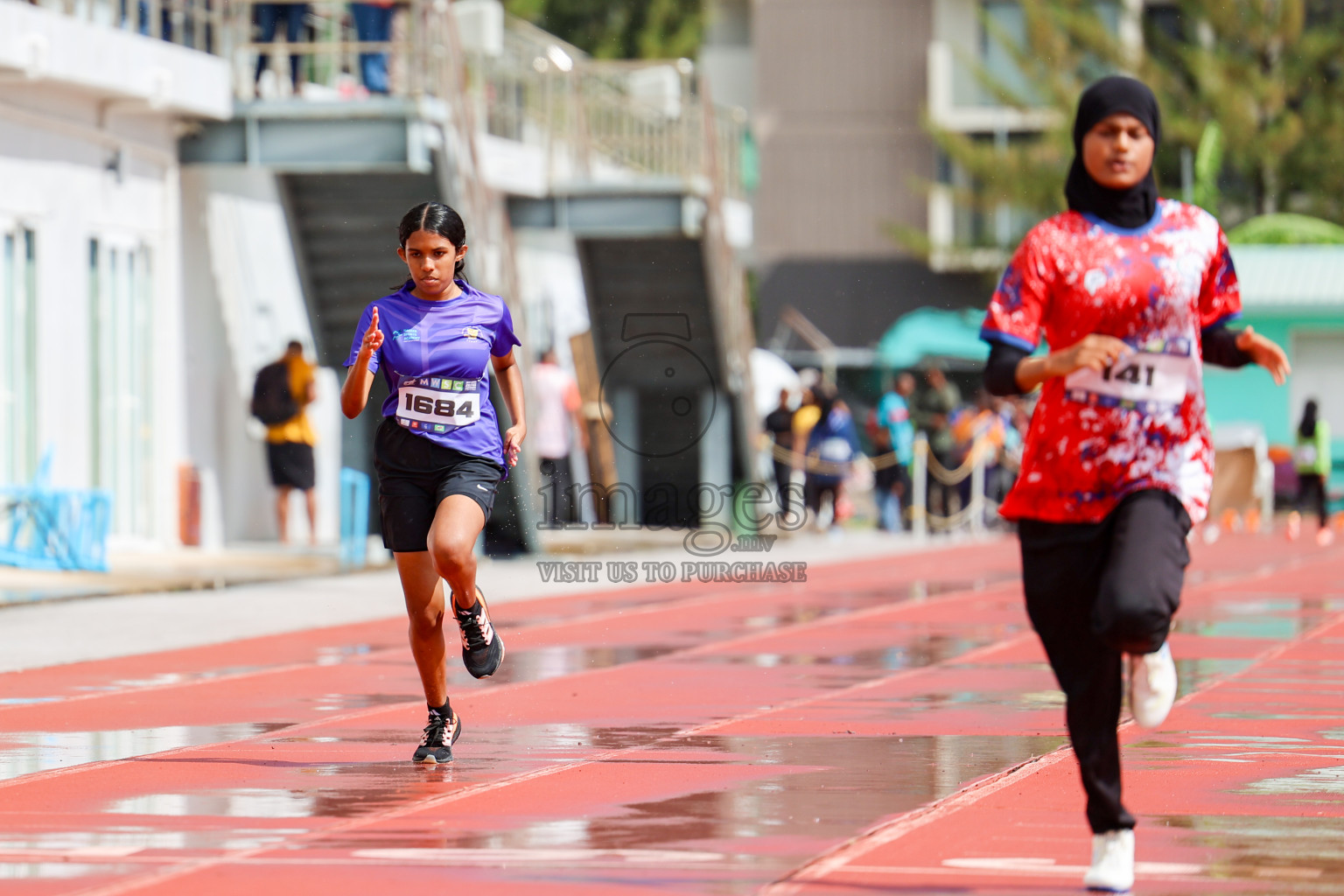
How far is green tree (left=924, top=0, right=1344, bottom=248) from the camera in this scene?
52.6m

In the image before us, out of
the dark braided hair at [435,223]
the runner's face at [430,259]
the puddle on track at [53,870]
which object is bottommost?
the puddle on track at [53,870]

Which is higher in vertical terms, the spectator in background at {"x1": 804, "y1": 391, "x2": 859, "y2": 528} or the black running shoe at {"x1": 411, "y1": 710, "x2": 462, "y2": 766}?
the black running shoe at {"x1": 411, "y1": 710, "x2": 462, "y2": 766}

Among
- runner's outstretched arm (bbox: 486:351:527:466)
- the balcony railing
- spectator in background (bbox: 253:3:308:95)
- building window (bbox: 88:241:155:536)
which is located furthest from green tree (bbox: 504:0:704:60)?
runner's outstretched arm (bbox: 486:351:527:466)

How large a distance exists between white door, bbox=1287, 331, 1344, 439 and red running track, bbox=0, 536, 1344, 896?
25315 mm

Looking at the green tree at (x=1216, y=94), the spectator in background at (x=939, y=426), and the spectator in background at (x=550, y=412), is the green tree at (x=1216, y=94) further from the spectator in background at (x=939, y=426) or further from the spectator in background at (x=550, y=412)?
the spectator in background at (x=550, y=412)

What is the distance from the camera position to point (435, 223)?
8.52 meters

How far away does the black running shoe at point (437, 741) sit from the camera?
8.50m

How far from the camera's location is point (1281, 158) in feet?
174

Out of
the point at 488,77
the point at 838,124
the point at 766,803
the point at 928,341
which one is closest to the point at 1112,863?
the point at 766,803

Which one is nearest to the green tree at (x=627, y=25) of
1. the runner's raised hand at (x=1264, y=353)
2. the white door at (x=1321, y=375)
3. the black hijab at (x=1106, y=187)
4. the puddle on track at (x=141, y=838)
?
the white door at (x=1321, y=375)

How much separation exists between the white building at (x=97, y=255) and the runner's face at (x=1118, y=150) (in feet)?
44.7

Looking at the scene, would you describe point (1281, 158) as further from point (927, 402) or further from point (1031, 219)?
point (927, 402)

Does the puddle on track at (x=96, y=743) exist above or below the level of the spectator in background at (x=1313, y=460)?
above

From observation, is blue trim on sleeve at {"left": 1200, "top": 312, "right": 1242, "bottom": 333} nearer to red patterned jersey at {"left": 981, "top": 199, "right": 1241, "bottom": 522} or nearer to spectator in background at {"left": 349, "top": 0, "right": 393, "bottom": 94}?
red patterned jersey at {"left": 981, "top": 199, "right": 1241, "bottom": 522}
